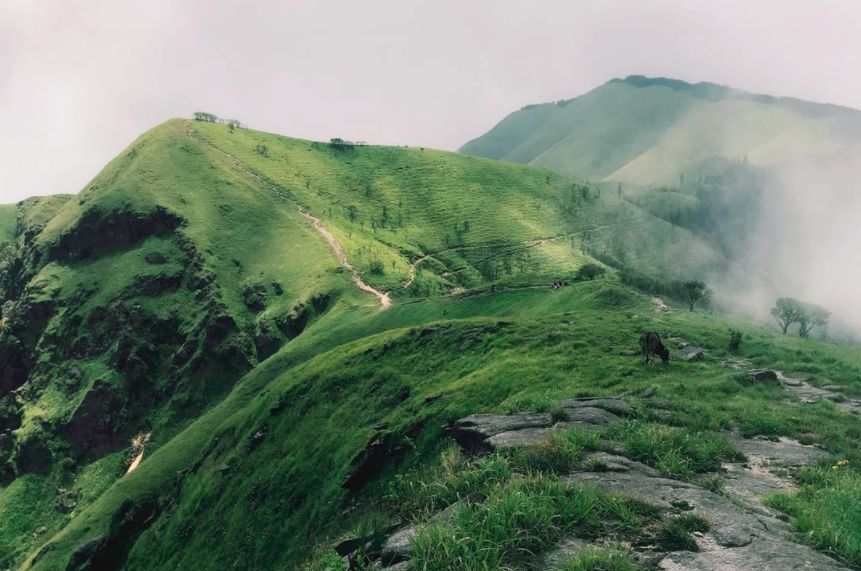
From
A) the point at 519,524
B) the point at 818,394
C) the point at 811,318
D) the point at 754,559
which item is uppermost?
the point at 519,524

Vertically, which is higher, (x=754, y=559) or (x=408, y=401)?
(x=754, y=559)

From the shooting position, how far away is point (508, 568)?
8.88 meters

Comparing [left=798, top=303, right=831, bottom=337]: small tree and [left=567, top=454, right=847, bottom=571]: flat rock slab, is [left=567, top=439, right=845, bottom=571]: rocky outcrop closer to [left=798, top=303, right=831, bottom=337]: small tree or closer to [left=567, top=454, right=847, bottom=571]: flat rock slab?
[left=567, top=454, right=847, bottom=571]: flat rock slab

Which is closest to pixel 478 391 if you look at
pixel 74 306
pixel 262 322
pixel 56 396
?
pixel 262 322

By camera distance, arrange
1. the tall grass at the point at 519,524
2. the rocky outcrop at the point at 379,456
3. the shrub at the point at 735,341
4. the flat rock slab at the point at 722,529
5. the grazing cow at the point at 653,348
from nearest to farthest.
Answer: the tall grass at the point at 519,524, the flat rock slab at the point at 722,529, the rocky outcrop at the point at 379,456, the grazing cow at the point at 653,348, the shrub at the point at 735,341

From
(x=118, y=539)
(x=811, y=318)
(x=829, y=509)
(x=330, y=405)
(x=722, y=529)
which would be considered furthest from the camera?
(x=811, y=318)

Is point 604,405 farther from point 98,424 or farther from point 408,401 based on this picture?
point 98,424

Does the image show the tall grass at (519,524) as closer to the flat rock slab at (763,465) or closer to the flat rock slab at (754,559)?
the flat rock slab at (754,559)

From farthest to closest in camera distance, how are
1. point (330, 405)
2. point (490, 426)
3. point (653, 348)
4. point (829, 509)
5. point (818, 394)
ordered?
point (330, 405)
point (653, 348)
point (818, 394)
point (490, 426)
point (829, 509)

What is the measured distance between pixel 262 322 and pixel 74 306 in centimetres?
7865

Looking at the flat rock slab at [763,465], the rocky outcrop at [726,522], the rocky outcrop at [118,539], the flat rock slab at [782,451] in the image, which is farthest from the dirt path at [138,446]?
the rocky outcrop at [726,522]

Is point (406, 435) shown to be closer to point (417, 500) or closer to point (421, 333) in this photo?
point (417, 500)

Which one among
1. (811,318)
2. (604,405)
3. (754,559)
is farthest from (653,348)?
(811,318)

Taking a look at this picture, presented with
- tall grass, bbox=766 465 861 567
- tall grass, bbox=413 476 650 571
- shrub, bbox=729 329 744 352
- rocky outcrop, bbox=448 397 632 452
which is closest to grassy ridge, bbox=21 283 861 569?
shrub, bbox=729 329 744 352
